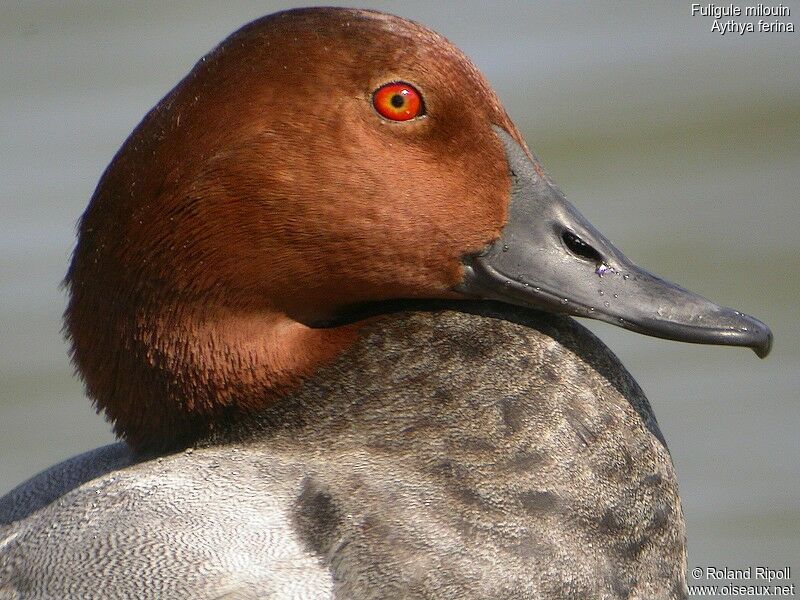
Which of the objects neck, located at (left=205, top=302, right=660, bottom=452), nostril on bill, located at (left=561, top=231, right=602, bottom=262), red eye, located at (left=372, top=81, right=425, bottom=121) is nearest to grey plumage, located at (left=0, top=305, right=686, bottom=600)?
neck, located at (left=205, top=302, right=660, bottom=452)

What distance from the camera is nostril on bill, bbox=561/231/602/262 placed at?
→ 100 inches

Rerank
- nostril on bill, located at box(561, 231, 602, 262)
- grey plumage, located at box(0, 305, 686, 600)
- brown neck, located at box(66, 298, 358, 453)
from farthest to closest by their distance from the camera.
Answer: nostril on bill, located at box(561, 231, 602, 262)
brown neck, located at box(66, 298, 358, 453)
grey plumage, located at box(0, 305, 686, 600)

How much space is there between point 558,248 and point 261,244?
51 centimetres

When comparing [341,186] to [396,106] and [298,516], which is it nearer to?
[396,106]

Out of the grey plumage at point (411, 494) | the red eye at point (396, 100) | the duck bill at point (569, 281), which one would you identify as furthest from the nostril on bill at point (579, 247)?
the red eye at point (396, 100)

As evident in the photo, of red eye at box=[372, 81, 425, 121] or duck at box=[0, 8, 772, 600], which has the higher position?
red eye at box=[372, 81, 425, 121]

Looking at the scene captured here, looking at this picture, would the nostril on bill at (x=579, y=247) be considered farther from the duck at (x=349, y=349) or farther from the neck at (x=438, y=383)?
the neck at (x=438, y=383)

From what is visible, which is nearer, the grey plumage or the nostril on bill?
the grey plumage

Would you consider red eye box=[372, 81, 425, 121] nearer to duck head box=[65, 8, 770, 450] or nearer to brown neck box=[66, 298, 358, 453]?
duck head box=[65, 8, 770, 450]

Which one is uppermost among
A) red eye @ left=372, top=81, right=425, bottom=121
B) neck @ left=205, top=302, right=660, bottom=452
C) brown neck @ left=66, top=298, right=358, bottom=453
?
red eye @ left=372, top=81, right=425, bottom=121

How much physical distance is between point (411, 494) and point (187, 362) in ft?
1.40

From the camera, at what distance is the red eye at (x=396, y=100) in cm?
241

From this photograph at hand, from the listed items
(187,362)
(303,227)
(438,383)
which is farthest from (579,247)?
(187,362)

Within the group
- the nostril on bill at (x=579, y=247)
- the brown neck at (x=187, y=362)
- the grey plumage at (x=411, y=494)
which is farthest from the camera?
the nostril on bill at (x=579, y=247)
